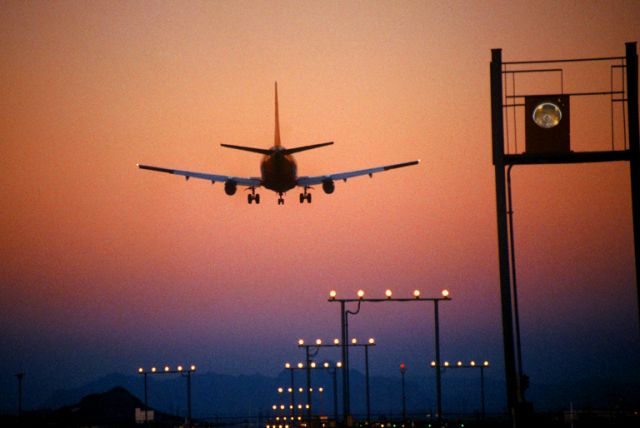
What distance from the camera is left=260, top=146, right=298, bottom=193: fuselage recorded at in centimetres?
6431

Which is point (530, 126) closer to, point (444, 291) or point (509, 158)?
point (509, 158)

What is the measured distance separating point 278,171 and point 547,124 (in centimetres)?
4067

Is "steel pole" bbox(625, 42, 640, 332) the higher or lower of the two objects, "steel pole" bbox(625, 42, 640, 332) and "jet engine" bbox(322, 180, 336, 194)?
the lower

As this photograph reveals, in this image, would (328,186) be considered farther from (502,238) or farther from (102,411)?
(102,411)

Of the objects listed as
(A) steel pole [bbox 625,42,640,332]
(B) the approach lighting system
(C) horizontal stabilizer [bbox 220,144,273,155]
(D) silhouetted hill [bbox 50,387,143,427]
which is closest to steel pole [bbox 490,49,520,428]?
(B) the approach lighting system

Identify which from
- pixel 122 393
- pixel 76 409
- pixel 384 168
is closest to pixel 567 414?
pixel 384 168

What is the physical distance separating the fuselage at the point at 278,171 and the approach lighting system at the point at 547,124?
Result: 40.5 meters

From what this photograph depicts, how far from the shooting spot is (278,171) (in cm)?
6419

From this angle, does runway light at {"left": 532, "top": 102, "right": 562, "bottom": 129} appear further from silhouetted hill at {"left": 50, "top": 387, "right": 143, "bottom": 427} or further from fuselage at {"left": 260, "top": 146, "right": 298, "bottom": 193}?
silhouetted hill at {"left": 50, "top": 387, "right": 143, "bottom": 427}

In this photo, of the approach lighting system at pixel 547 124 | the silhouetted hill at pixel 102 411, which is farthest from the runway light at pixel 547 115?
the silhouetted hill at pixel 102 411

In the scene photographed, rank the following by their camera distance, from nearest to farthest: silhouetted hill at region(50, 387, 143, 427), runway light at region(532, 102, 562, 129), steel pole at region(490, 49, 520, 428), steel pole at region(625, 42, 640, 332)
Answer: steel pole at region(490, 49, 520, 428) → steel pole at region(625, 42, 640, 332) → runway light at region(532, 102, 562, 129) → silhouetted hill at region(50, 387, 143, 427)

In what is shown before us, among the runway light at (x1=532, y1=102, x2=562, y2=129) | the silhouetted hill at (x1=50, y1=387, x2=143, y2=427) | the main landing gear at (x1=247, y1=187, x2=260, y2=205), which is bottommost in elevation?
the silhouetted hill at (x1=50, y1=387, x2=143, y2=427)

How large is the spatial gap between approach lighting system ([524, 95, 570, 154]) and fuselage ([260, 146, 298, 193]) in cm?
4050

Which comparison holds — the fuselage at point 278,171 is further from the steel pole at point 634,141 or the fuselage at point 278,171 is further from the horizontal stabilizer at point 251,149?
the steel pole at point 634,141
